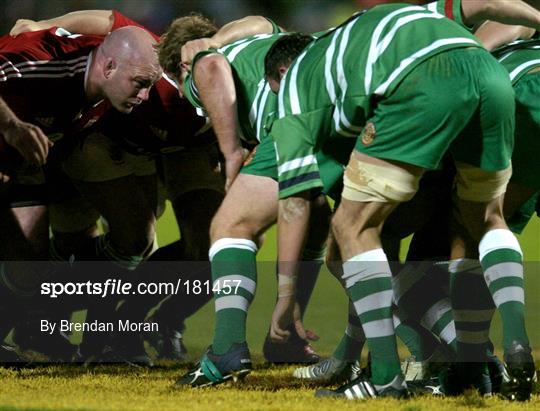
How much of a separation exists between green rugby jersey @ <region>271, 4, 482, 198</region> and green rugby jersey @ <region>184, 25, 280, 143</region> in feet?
1.64

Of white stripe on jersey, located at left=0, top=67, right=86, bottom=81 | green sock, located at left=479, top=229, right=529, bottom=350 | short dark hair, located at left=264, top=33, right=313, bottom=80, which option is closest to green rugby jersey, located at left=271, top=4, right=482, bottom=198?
short dark hair, located at left=264, top=33, right=313, bottom=80

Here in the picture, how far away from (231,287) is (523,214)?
1218 millimetres

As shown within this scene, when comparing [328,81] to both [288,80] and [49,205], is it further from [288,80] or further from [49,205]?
[49,205]

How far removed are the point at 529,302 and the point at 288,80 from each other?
3548 mm

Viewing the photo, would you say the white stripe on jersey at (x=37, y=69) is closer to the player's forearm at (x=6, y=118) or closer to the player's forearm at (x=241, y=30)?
the player's forearm at (x=6, y=118)

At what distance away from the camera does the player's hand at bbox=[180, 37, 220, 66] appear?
16.1 ft

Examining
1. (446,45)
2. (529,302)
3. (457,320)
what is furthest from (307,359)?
(529,302)

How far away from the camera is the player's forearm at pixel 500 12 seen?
4.10 m

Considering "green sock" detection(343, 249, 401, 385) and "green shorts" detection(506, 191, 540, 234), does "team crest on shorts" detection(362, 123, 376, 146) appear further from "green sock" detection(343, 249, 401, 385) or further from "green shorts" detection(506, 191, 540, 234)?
"green shorts" detection(506, 191, 540, 234)

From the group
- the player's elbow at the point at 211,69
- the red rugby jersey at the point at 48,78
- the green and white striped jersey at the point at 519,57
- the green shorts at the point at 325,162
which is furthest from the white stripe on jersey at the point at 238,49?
the green and white striped jersey at the point at 519,57

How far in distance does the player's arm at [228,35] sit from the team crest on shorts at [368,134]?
4.00 ft

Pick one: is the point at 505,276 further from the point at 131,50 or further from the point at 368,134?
the point at 131,50

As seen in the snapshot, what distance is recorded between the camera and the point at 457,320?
13.9ft

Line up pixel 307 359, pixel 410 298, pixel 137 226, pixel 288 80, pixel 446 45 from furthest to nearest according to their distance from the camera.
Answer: pixel 137 226
pixel 307 359
pixel 410 298
pixel 288 80
pixel 446 45
